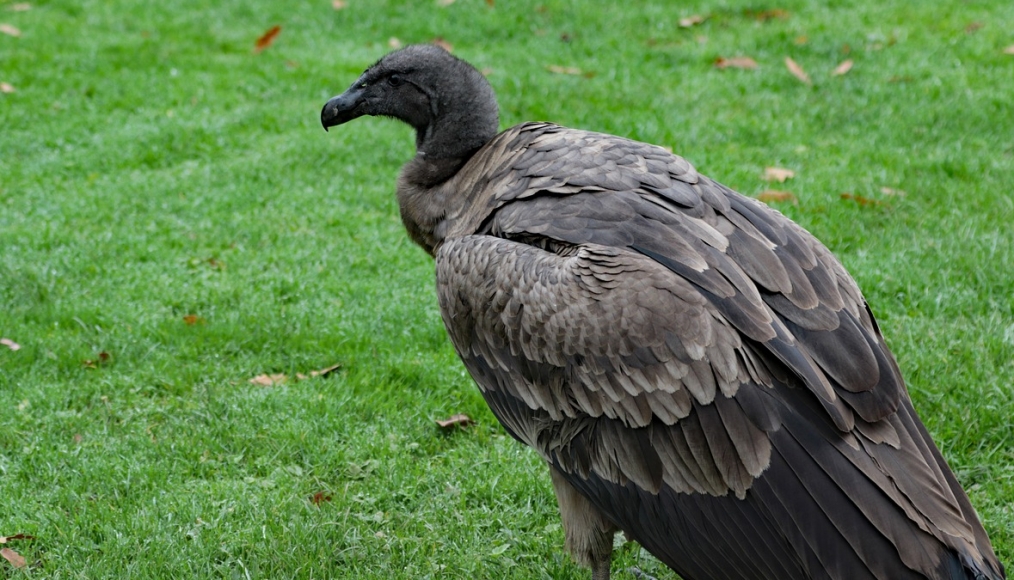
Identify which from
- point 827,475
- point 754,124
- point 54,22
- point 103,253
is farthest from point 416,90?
point 54,22

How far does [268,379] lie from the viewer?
5.36 m

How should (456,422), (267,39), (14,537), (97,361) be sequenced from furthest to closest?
(267,39)
(97,361)
(456,422)
(14,537)

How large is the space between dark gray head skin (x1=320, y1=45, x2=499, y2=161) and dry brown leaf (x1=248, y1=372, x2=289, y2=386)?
143 centimetres

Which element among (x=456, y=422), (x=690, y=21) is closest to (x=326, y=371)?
(x=456, y=422)

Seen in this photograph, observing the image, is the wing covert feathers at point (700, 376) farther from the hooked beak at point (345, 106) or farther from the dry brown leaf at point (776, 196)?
the dry brown leaf at point (776, 196)

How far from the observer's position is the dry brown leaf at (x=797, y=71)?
847cm

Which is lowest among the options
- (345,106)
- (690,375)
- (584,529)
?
(584,529)

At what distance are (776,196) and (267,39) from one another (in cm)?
519

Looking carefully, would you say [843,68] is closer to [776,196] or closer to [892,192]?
[892,192]

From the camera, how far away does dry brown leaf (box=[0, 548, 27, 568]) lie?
13.6ft

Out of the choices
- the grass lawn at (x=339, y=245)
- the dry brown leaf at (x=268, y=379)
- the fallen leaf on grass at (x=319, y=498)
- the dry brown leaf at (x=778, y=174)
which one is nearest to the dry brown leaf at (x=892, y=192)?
the grass lawn at (x=339, y=245)

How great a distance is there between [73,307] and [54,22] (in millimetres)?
5296

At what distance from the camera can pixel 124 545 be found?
4199 millimetres

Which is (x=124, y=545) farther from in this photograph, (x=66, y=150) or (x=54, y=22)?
(x=54, y=22)
